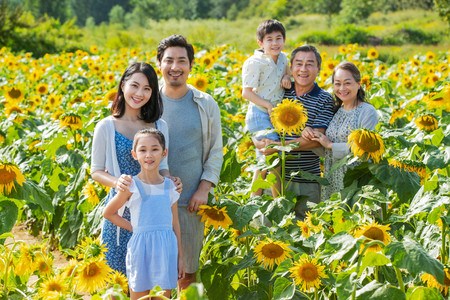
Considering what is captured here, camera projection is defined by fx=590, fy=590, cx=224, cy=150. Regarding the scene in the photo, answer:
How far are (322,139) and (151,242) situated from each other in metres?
1.16

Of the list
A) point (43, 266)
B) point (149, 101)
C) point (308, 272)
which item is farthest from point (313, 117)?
point (43, 266)

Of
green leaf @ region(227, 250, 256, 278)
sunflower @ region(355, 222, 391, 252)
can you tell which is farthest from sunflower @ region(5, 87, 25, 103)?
sunflower @ region(355, 222, 391, 252)

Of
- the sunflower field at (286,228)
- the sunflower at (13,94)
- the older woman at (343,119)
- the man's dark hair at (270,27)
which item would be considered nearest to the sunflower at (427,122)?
the sunflower field at (286,228)

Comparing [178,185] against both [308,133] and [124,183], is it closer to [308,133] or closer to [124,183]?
[124,183]

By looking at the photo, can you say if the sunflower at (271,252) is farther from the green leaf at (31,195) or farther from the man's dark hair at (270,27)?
the man's dark hair at (270,27)

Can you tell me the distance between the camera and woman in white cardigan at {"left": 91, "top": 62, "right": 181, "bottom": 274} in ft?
8.07

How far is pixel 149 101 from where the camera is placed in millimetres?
2580

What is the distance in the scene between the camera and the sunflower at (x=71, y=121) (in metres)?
3.67

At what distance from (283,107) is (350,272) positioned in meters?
1.20

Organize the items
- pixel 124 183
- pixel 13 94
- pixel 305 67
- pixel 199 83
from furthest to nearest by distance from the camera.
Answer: pixel 13 94
pixel 199 83
pixel 305 67
pixel 124 183

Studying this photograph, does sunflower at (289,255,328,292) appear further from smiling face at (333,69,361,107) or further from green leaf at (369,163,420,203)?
smiling face at (333,69,361,107)

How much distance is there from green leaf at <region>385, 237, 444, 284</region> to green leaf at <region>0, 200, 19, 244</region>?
1363mm

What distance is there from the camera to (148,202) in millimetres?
2316

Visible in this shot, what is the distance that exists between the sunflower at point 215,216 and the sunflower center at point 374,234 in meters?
0.79
